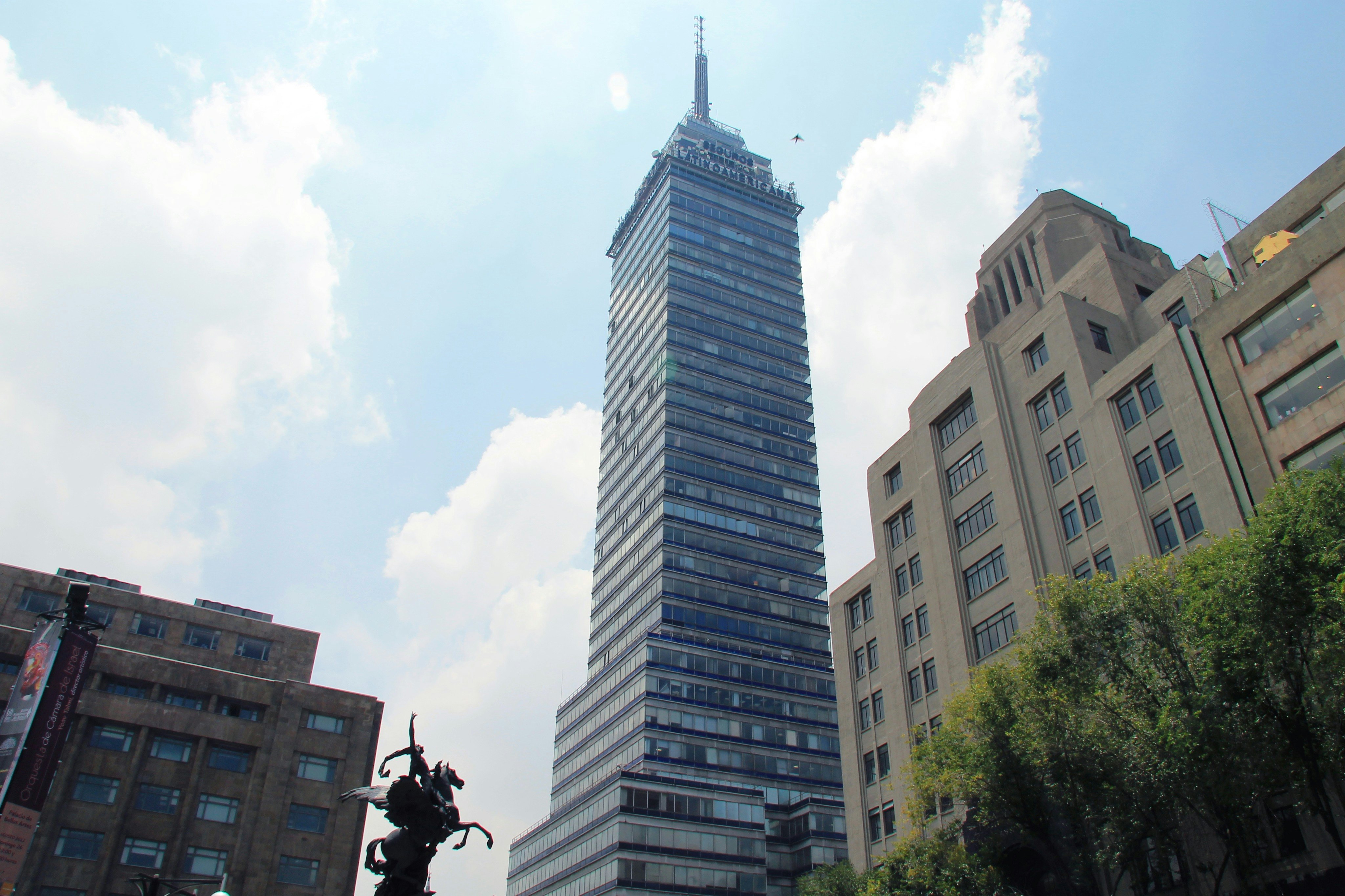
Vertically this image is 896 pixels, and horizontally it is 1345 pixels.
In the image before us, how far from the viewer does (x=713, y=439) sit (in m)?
129

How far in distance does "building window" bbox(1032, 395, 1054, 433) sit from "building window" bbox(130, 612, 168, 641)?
5744 cm

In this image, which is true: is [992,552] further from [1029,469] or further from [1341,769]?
[1341,769]

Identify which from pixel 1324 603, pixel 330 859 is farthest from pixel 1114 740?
pixel 330 859

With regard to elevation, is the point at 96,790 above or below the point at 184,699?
below

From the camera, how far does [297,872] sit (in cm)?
5338

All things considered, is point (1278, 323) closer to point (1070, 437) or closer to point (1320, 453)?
point (1320, 453)

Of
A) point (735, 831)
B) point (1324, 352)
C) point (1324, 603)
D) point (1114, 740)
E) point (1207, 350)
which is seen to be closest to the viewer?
point (1324, 603)

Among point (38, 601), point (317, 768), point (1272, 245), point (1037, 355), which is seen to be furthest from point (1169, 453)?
point (38, 601)

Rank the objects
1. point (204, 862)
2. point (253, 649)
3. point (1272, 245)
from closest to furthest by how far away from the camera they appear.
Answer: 1. point (1272, 245)
2. point (204, 862)
3. point (253, 649)

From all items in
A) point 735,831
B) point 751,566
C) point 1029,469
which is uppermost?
point 751,566

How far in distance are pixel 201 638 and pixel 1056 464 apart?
183 ft

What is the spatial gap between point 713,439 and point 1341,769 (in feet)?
344

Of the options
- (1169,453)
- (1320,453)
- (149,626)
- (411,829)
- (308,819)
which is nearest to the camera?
(411,829)

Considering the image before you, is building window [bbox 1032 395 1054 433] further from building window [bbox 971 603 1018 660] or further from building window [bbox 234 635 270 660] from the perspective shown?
building window [bbox 234 635 270 660]
